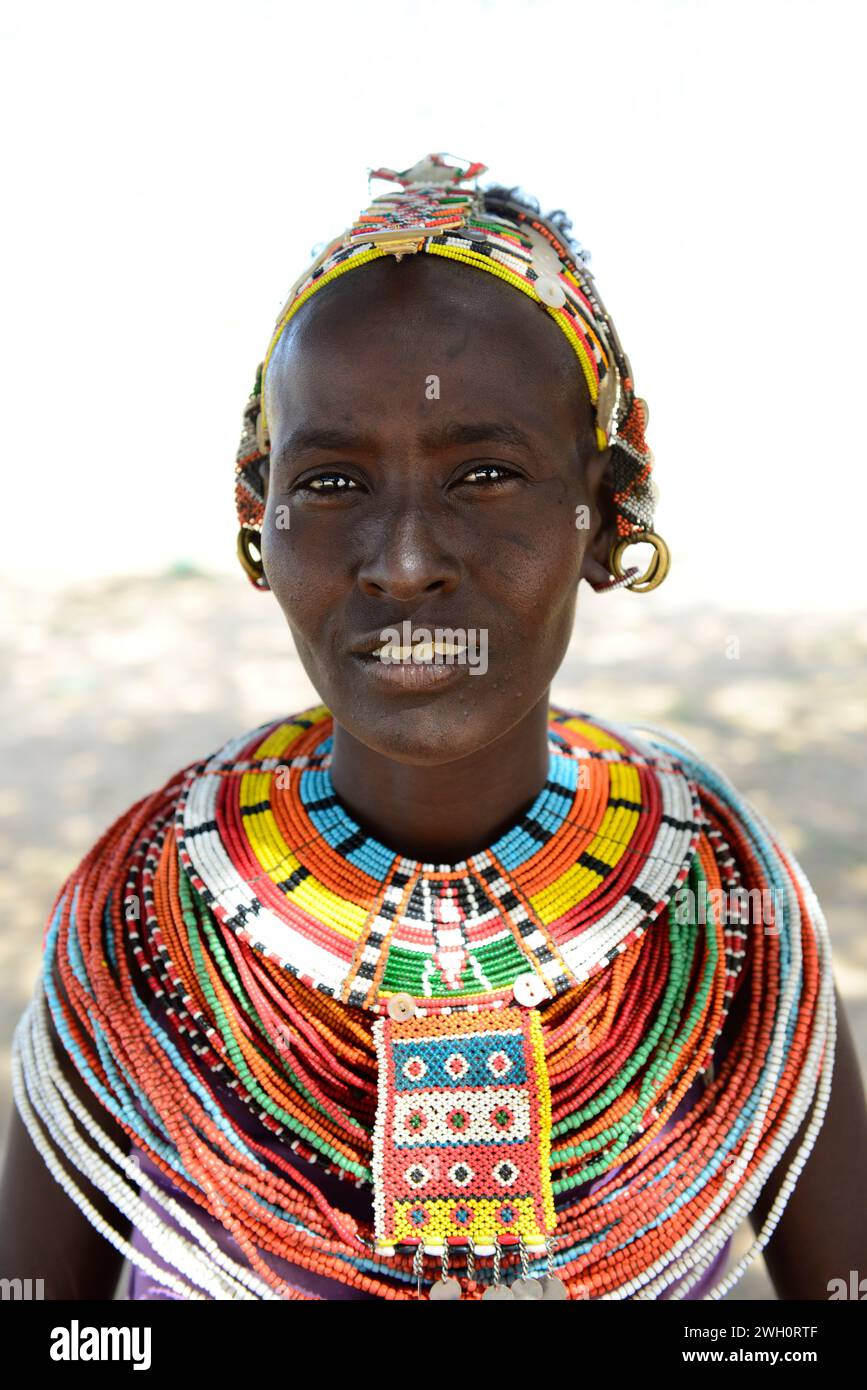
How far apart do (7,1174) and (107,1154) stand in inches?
7.4

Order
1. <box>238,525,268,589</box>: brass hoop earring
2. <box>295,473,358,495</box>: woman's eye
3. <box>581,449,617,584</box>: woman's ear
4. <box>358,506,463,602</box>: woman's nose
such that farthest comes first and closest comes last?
<box>238,525,268,589</box>: brass hoop earring < <box>581,449,617,584</box>: woman's ear < <box>295,473,358,495</box>: woman's eye < <box>358,506,463,602</box>: woman's nose

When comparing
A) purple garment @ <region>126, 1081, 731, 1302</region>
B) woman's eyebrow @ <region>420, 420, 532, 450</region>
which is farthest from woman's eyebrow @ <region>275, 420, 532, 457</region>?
purple garment @ <region>126, 1081, 731, 1302</region>

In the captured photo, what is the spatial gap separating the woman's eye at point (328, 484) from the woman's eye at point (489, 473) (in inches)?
5.9

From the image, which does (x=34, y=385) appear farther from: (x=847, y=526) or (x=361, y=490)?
(x=361, y=490)

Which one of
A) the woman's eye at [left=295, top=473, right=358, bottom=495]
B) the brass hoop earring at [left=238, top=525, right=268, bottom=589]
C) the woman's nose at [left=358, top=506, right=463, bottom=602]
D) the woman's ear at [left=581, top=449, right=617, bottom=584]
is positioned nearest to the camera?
the woman's nose at [left=358, top=506, right=463, bottom=602]

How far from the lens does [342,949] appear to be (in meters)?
1.68

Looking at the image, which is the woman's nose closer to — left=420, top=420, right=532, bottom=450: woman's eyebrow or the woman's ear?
left=420, top=420, right=532, bottom=450: woman's eyebrow

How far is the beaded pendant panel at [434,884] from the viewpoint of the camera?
1.67 metres

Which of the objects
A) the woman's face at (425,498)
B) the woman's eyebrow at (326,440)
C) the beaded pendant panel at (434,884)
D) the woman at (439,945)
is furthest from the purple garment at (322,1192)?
the woman's eyebrow at (326,440)

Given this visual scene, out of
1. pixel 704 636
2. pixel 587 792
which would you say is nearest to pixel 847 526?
pixel 704 636

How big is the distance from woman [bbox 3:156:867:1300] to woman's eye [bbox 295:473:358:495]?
11 mm

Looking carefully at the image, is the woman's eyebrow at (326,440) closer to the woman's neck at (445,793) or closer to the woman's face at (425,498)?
the woman's face at (425,498)

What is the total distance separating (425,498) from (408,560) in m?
0.10

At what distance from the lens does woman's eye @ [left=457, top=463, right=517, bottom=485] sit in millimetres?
1548
